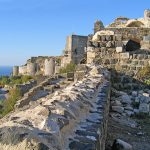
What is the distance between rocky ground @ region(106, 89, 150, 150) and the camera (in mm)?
6798

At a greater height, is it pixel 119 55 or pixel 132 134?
pixel 119 55

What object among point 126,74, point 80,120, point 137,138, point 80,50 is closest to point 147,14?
point 80,50

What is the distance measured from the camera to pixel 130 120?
8641mm

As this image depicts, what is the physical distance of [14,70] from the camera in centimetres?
4925

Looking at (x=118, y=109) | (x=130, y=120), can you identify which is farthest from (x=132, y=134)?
(x=118, y=109)

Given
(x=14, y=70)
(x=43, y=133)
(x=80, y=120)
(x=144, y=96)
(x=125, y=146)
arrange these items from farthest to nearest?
(x=14, y=70) < (x=144, y=96) < (x=125, y=146) < (x=80, y=120) < (x=43, y=133)

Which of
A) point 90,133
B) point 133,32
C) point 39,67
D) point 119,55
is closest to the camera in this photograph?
point 90,133

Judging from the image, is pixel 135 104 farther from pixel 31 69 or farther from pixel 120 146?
pixel 31 69

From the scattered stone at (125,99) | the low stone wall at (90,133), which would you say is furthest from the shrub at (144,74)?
the low stone wall at (90,133)

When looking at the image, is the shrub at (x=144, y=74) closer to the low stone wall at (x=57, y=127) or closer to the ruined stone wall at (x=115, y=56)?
the ruined stone wall at (x=115, y=56)

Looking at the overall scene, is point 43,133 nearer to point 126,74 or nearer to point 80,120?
point 80,120

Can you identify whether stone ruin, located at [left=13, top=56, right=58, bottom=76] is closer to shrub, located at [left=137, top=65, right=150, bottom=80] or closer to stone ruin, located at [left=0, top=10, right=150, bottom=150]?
stone ruin, located at [left=0, top=10, right=150, bottom=150]

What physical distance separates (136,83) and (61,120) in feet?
30.1

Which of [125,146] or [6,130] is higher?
[6,130]
